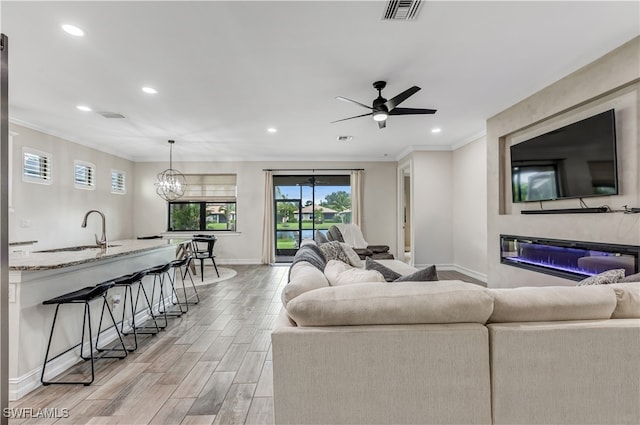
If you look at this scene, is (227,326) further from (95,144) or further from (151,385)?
(95,144)

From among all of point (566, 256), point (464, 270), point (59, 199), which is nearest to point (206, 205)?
point (59, 199)

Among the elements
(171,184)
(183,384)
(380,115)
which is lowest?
(183,384)

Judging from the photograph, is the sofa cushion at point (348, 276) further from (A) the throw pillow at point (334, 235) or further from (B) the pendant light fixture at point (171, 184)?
(B) the pendant light fixture at point (171, 184)

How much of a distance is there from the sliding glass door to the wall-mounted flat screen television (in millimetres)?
4370

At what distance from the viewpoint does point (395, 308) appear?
1443 millimetres

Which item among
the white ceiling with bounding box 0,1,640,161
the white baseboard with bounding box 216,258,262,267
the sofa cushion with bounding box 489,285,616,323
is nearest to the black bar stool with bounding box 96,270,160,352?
the white ceiling with bounding box 0,1,640,161

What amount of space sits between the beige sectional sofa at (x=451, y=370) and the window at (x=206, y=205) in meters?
6.94

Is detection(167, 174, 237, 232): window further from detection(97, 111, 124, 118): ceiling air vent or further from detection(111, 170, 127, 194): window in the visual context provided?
detection(97, 111, 124, 118): ceiling air vent

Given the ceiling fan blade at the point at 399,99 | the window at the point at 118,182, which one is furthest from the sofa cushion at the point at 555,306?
the window at the point at 118,182

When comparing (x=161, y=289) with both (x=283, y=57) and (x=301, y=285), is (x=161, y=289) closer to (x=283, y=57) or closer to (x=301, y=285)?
(x=301, y=285)

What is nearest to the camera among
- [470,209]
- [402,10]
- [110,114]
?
[402,10]

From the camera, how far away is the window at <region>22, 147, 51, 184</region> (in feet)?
15.6

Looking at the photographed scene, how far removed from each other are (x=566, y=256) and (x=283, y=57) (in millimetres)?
3646

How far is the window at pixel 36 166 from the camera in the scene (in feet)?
15.6
